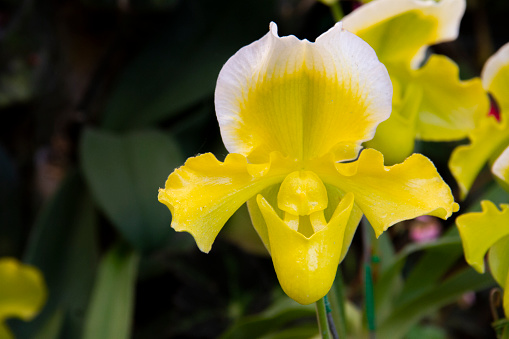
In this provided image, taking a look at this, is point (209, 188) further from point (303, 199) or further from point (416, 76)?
point (416, 76)

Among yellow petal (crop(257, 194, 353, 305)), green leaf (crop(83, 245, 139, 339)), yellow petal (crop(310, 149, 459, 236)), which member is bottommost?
green leaf (crop(83, 245, 139, 339))

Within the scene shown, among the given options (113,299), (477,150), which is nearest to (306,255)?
(477,150)

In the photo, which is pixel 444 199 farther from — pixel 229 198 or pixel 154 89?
pixel 154 89

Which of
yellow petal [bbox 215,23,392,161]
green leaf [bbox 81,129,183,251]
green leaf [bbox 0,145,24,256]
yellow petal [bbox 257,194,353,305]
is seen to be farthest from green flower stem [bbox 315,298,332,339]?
green leaf [bbox 0,145,24,256]

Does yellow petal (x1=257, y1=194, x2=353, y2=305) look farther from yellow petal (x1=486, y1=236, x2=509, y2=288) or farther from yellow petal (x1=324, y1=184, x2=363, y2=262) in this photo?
yellow petal (x1=486, y1=236, x2=509, y2=288)

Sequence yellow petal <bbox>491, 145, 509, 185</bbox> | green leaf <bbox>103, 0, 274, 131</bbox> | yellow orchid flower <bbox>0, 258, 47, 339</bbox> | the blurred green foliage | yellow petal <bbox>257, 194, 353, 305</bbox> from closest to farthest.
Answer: yellow petal <bbox>257, 194, 353, 305</bbox> < yellow petal <bbox>491, 145, 509, 185</bbox> < yellow orchid flower <bbox>0, 258, 47, 339</bbox> < the blurred green foliage < green leaf <bbox>103, 0, 274, 131</bbox>

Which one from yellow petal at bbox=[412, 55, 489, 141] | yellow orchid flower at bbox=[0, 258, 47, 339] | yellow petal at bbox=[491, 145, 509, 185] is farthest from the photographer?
yellow orchid flower at bbox=[0, 258, 47, 339]

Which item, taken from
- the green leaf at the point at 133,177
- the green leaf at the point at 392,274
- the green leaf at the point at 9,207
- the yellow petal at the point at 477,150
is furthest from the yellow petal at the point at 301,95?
the green leaf at the point at 9,207
